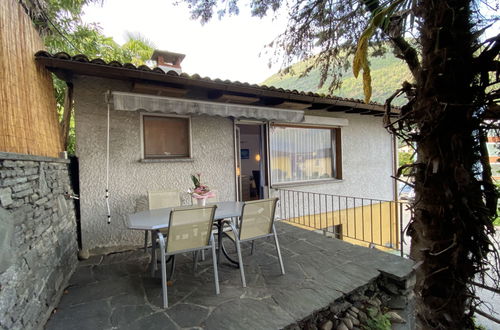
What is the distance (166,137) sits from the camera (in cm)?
600

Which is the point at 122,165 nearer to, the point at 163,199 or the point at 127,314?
the point at 163,199

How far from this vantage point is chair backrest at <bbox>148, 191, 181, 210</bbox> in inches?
206

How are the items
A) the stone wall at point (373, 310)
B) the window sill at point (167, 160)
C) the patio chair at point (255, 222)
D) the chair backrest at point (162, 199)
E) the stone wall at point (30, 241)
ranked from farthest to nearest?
the window sill at point (167, 160) < the chair backrest at point (162, 199) < the patio chair at point (255, 222) < the stone wall at point (373, 310) < the stone wall at point (30, 241)

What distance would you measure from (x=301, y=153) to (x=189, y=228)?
5.78 metres

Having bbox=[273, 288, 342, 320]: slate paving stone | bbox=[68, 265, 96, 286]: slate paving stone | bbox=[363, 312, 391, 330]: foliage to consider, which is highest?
bbox=[68, 265, 96, 286]: slate paving stone

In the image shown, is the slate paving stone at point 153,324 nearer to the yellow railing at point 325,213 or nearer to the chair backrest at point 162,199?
the chair backrest at point 162,199

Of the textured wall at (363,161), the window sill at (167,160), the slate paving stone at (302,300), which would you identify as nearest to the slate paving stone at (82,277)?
the window sill at (167,160)

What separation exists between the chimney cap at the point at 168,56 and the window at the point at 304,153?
394 centimetres

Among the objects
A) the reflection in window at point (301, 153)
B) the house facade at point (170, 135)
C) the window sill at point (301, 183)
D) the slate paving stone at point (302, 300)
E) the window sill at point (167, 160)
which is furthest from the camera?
the reflection in window at point (301, 153)

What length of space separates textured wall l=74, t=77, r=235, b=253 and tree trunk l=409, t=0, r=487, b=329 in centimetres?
493

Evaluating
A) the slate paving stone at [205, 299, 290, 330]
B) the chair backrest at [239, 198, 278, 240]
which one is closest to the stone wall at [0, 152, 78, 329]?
the slate paving stone at [205, 299, 290, 330]

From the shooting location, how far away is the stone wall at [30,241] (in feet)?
7.27

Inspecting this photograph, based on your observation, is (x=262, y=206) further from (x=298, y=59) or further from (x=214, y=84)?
(x=298, y=59)

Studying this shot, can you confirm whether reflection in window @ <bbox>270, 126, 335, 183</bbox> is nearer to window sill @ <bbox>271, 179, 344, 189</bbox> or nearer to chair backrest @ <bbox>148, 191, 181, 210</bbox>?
window sill @ <bbox>271, 179, 344, 189</bbox>
